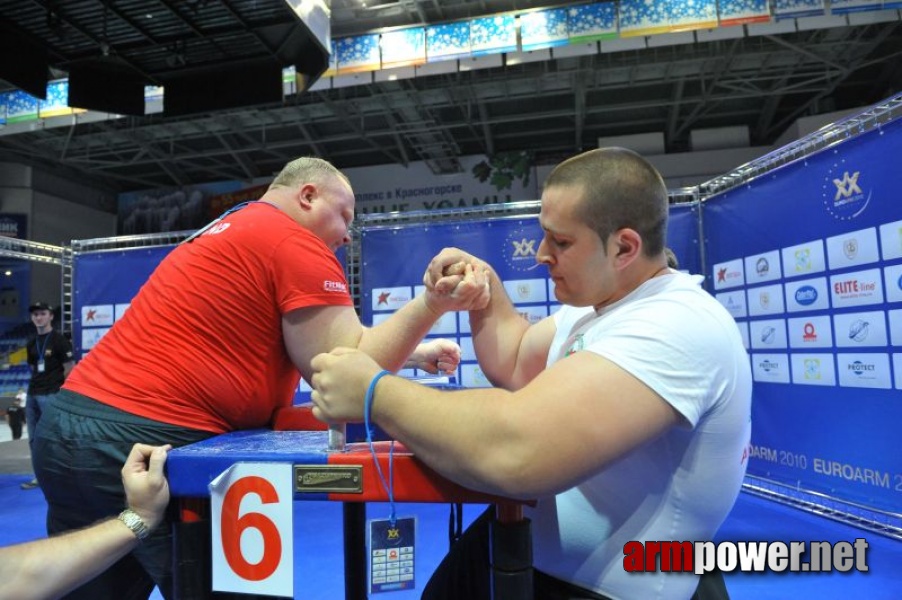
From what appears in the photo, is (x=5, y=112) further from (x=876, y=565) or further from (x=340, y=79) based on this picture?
(x=876, y=565)

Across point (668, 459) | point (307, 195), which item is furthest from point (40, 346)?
point (668, 459)

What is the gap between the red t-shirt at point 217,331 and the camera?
1146 millimetres

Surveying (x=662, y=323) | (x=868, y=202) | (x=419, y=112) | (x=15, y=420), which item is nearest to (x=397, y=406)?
(x=662, y=323)

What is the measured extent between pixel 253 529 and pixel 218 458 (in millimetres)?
123

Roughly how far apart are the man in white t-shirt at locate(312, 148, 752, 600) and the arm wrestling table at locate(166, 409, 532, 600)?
6cm

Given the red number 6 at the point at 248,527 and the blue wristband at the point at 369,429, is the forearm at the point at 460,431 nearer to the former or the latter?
the blue wristband at the point at 369,429

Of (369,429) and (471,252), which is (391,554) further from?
(471,252)

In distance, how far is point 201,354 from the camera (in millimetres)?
1167

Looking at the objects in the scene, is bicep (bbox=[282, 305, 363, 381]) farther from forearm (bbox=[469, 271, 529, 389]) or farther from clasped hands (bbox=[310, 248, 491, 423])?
forearm (bbox=[469, 271, 529, 389])

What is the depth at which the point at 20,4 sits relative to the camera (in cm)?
345

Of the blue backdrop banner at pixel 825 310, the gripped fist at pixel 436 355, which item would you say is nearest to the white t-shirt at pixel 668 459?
the gripped fist at pixel 436 355

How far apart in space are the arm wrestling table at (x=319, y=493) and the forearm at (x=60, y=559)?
0.12m

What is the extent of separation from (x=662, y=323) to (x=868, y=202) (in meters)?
2.99

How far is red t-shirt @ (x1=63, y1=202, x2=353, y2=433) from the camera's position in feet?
3.76
